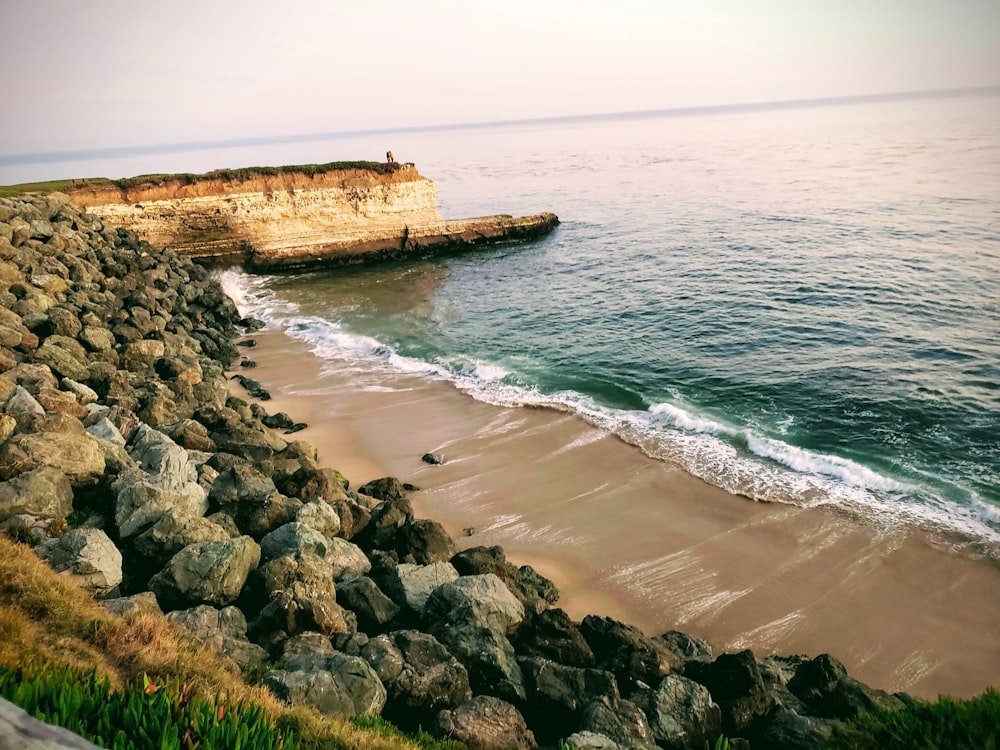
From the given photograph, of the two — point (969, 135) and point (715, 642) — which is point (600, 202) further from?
point (969, 135)

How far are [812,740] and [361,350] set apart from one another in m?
21.2

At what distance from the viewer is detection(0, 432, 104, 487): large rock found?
Result: 29.6 ft

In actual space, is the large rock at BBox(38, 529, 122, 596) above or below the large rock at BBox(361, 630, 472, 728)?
above

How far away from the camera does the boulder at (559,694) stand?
694 centimetres

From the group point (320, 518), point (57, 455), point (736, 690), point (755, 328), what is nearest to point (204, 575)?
point (320, 518)

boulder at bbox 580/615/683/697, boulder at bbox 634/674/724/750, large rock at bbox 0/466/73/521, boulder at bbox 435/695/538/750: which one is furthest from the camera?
large rock at bbox 0/466/73/521

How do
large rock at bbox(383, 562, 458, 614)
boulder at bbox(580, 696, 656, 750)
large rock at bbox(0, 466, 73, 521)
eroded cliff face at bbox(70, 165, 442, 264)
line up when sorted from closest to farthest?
boulder at bbox(580, 696, 656, 750)
large rock at bbox(0, 466, 73, 521)
large rock at bbox(383, 562, 458, 614)
eroded cliff face at bbox(70, 165, 442, 264)

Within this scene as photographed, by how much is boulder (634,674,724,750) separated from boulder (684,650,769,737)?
205 millimetres

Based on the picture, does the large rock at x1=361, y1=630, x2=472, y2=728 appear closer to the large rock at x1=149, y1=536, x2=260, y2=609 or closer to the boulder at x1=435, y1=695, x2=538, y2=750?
the boulder at x1=435, y1=695, x2=538, y2=750

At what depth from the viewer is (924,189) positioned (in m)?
46.2

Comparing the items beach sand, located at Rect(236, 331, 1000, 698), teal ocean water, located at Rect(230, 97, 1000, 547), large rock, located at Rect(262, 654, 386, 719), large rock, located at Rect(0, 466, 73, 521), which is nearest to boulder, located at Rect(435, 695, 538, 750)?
large rock, located at Rect(262, 654, 386, 719)

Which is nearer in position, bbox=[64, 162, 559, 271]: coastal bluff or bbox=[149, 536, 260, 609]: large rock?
bbox=[149, 536, 260, 609]: large rock

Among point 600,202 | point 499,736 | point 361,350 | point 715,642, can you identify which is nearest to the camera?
point 499,736

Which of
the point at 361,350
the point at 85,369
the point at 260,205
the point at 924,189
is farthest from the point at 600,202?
the point at 85,369
